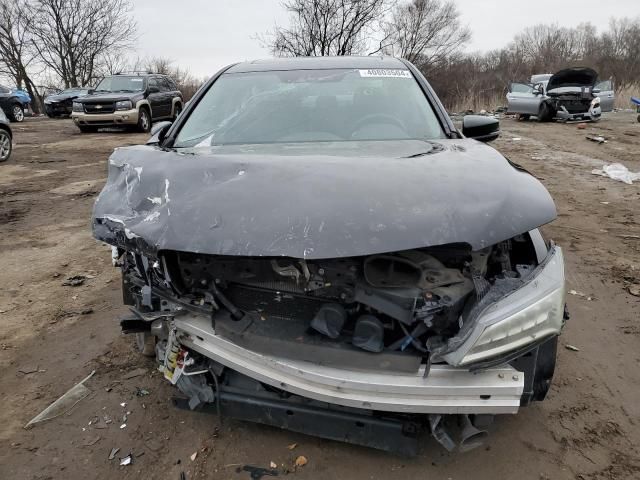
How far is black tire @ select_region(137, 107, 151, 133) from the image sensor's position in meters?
14.0

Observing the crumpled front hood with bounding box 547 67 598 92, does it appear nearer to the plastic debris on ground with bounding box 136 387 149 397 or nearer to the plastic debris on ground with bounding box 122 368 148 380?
the plastic debris on ground with bounding box 122 368 148 380

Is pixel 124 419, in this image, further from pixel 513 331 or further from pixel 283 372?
pixel 513 331

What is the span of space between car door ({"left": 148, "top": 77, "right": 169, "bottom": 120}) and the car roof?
12.2 m

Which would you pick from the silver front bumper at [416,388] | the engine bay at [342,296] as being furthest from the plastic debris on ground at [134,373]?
the silver front bumper at [416,388]

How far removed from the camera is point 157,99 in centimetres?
1489

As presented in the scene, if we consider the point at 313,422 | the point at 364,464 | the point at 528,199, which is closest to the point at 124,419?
the point at 313,422

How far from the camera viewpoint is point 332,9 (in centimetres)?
2162

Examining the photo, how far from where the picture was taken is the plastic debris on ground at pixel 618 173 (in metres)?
7.57

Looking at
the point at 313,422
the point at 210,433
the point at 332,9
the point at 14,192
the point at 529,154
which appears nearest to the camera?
the point at 313,422

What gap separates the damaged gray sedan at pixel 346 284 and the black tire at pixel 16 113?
70.8ft

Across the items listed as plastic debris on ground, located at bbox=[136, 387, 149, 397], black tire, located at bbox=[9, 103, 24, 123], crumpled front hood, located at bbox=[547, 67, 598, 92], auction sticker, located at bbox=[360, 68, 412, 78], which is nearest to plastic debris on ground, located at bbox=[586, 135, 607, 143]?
crumpled front hood, located at bbox=[547, 67, 598, 92]

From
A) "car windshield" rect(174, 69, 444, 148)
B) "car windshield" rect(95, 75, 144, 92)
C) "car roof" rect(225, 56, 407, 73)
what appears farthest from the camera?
"car windshield" rect(95, 75, 144, 92)

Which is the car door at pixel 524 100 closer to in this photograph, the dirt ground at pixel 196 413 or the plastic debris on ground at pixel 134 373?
the dirt ground at pixel 196 413

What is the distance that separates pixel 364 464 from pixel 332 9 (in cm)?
2278
